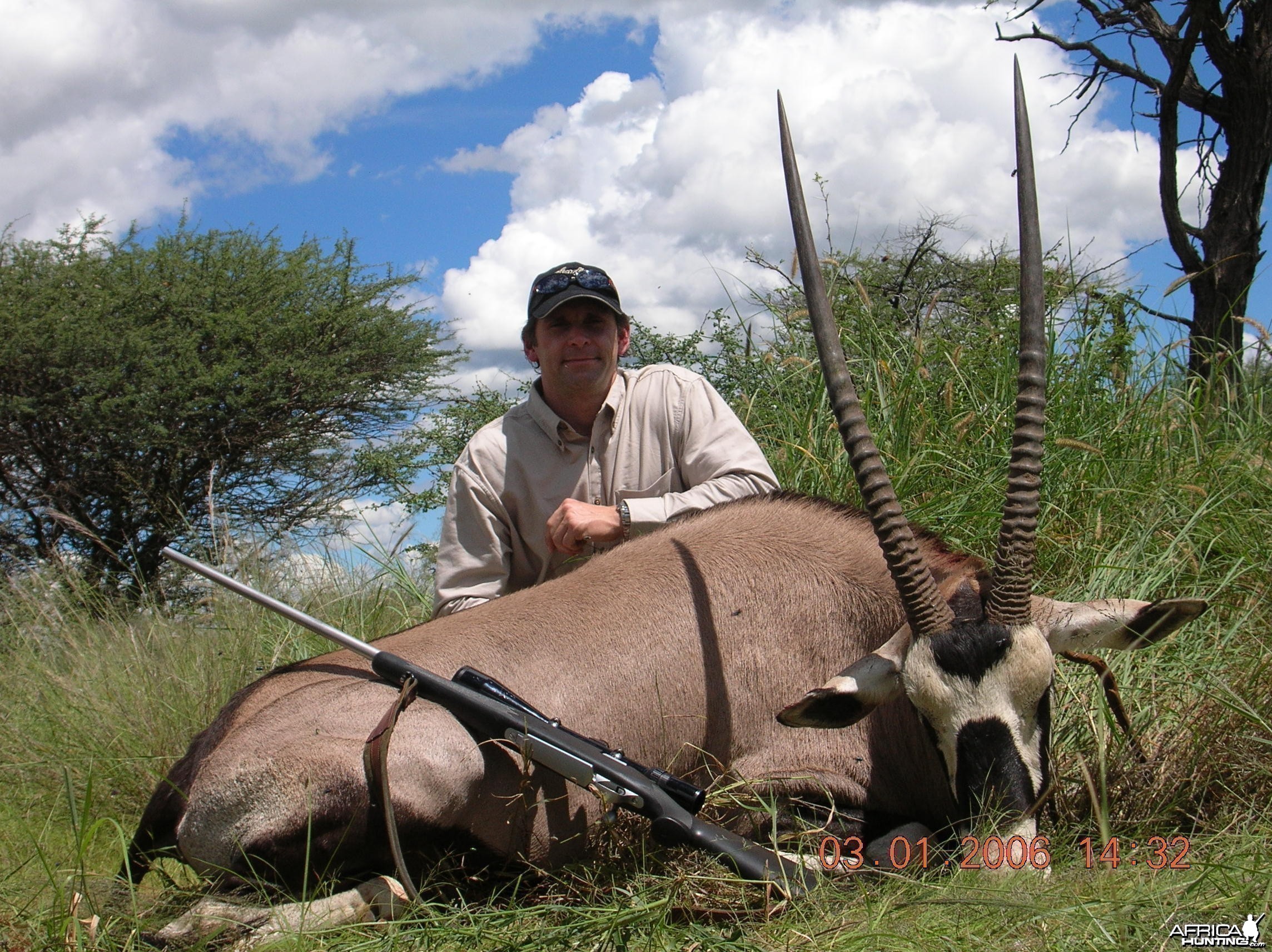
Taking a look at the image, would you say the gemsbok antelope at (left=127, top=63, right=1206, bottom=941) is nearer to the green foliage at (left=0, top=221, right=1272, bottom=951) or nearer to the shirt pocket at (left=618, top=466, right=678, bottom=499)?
the green foliage at (left=0, top=221, right=1272, bottom=951)

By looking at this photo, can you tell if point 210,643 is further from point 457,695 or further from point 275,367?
point 275,367

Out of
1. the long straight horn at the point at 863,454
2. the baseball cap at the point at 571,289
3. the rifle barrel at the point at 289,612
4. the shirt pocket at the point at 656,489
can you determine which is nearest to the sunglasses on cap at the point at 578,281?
the baseball cap at the point at 571,289

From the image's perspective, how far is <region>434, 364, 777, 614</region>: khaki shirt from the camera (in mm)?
4340

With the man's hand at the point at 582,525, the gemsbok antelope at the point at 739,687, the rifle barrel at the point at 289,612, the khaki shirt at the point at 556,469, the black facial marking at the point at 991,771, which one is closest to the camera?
the black facial marking at the point at 991,771

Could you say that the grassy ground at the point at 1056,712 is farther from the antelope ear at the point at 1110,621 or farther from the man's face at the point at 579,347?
the man's face at the point at 579,347

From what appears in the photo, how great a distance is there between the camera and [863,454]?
124 inches

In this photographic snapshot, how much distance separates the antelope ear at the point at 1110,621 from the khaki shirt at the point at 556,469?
4.70 feet

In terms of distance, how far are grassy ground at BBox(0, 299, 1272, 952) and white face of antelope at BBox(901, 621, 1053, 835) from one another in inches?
7.4

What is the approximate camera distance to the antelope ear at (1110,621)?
10.00 feet

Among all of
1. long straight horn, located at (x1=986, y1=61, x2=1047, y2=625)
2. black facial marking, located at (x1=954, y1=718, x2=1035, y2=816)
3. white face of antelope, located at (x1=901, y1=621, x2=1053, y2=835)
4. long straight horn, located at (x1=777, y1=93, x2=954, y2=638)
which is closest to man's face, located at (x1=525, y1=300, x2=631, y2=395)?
long straight horn, located at (x1=777, y1=93, x2=954, y2=638)

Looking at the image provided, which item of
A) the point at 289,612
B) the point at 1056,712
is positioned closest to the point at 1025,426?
the point at 1056,712

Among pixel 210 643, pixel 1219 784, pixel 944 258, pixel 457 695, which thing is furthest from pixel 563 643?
pixel 944 258

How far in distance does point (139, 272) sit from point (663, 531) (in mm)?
10519

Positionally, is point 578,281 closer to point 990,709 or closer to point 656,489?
point 656,489
